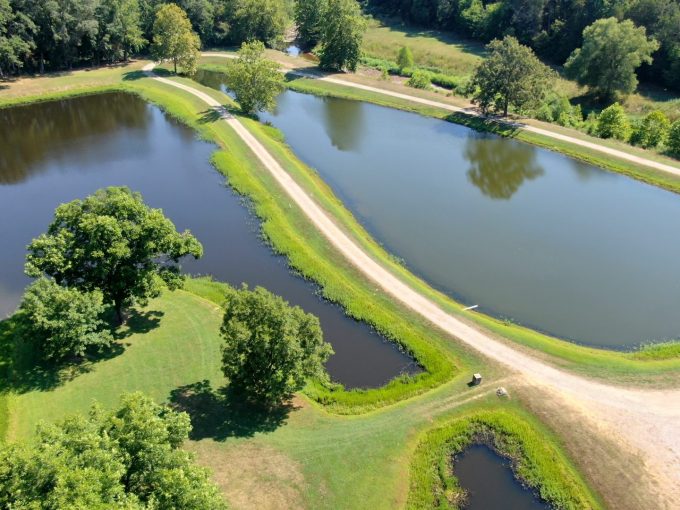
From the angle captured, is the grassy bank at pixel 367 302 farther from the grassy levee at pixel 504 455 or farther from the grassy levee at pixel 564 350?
the grassy levee at pixel 504 455

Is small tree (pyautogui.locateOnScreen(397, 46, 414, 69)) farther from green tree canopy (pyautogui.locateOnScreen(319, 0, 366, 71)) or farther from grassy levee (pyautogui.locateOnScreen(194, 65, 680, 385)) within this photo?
grassy levee (pyautogui.locateOnScreen(194, 65, 680, 385))

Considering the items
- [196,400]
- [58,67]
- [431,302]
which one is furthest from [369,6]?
[196,400]

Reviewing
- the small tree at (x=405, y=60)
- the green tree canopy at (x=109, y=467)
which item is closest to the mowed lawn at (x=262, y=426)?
the green tree canopy at (x=109, y=467)

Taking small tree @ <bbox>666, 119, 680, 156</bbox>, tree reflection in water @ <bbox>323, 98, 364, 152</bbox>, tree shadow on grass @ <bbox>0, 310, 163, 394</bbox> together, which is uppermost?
small tree @ <bbox>666, 119, 680, 156</bbox>

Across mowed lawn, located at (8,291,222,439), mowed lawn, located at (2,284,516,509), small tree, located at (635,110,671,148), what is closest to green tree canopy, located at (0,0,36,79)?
mowed lawn, located at (8,291,222,439)

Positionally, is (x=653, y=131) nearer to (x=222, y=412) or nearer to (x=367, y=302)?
(x=367, y=302)
